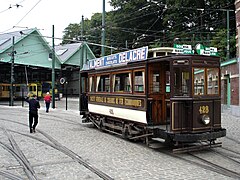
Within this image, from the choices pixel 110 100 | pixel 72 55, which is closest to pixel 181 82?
pixel 110 100

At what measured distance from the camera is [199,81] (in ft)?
33.4

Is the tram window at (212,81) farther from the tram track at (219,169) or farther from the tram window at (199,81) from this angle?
the tram track at (219,169)

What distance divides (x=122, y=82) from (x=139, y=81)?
1365 millimetres

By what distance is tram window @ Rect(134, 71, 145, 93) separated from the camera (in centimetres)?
1125

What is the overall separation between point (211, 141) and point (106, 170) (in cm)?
400

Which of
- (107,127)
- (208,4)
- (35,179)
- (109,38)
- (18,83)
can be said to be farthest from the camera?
(18,83)

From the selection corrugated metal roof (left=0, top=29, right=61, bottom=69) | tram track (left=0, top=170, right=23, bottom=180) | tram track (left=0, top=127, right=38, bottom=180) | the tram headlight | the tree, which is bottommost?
tram track (left=0, top=170, right=23, bottom=180)

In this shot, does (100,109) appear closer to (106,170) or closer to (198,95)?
(198,95)

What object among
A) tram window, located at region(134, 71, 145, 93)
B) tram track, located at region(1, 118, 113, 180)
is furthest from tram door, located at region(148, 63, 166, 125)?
tram track, located at region(1, 118, 113, 180)

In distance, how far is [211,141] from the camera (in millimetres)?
10461

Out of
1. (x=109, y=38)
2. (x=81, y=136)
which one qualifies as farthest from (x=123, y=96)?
(x=109, y=38)

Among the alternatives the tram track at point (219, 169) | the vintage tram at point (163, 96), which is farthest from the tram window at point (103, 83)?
the tram track at point (219, 169)

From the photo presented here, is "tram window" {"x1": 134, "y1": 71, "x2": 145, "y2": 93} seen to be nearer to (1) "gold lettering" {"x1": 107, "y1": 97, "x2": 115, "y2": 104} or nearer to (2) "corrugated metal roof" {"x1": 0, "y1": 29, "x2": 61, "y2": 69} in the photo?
(1) "gold lettering" {"x1": 107, "y1": 97, "x2": 115, "y2": 104}

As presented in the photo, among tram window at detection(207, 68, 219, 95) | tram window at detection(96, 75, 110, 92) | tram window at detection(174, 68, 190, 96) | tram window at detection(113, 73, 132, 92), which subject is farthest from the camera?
tram window at detection(96, 75, 110, 92)
